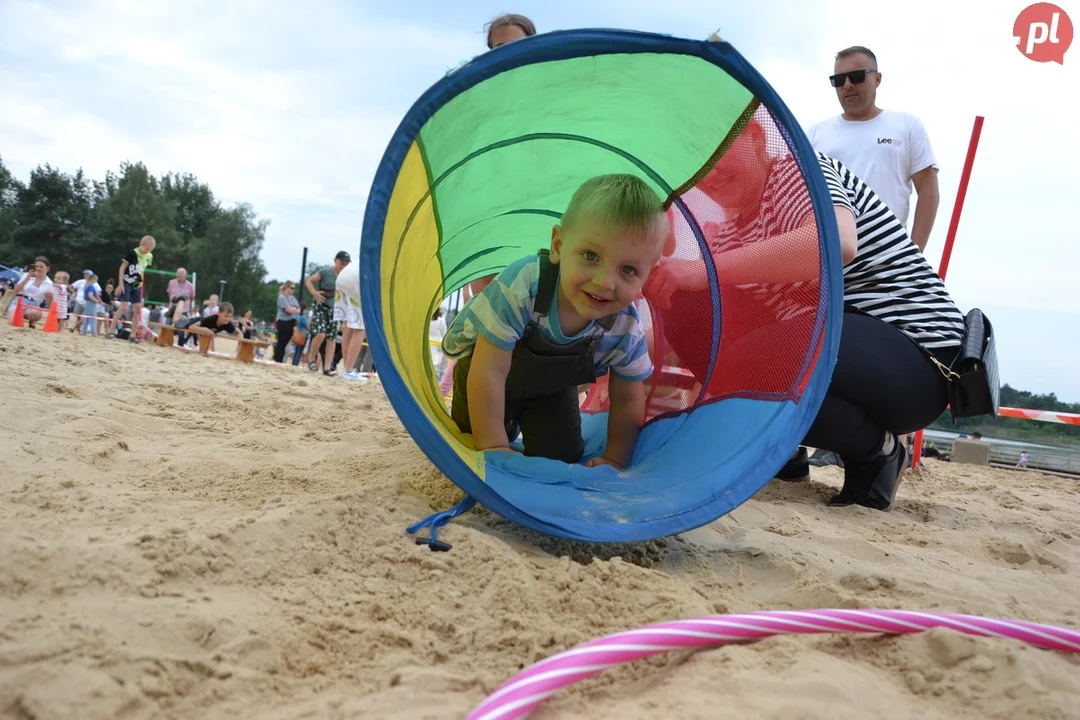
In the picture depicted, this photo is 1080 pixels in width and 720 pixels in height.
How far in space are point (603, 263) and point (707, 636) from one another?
114cm

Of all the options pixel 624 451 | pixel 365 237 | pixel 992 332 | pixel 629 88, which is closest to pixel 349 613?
pixel 365 237

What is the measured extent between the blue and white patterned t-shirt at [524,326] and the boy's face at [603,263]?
15cm

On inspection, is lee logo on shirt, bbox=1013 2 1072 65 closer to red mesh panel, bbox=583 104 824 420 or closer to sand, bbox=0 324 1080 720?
red mesh panel, bbox=583 104 824 420

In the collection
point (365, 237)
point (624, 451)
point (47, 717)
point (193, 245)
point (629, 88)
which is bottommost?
point (47, 717)

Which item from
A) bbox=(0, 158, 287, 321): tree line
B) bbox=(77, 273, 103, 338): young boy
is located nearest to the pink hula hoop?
bbox=(77, 273, 103, 338): young boy

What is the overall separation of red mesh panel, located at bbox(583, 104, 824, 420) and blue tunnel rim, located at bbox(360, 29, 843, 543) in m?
0.20

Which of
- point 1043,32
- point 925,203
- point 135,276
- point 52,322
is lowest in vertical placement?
point 52,322

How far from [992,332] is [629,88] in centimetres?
149

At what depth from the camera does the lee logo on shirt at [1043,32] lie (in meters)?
4.00

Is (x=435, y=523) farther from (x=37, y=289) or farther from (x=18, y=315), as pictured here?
(x=37, y=289)

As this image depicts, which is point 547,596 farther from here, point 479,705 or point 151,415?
point 151,415

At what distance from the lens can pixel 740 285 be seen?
2.62 m

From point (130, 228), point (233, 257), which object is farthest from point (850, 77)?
point (233, 257)

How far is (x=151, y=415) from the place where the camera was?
2.94 m
